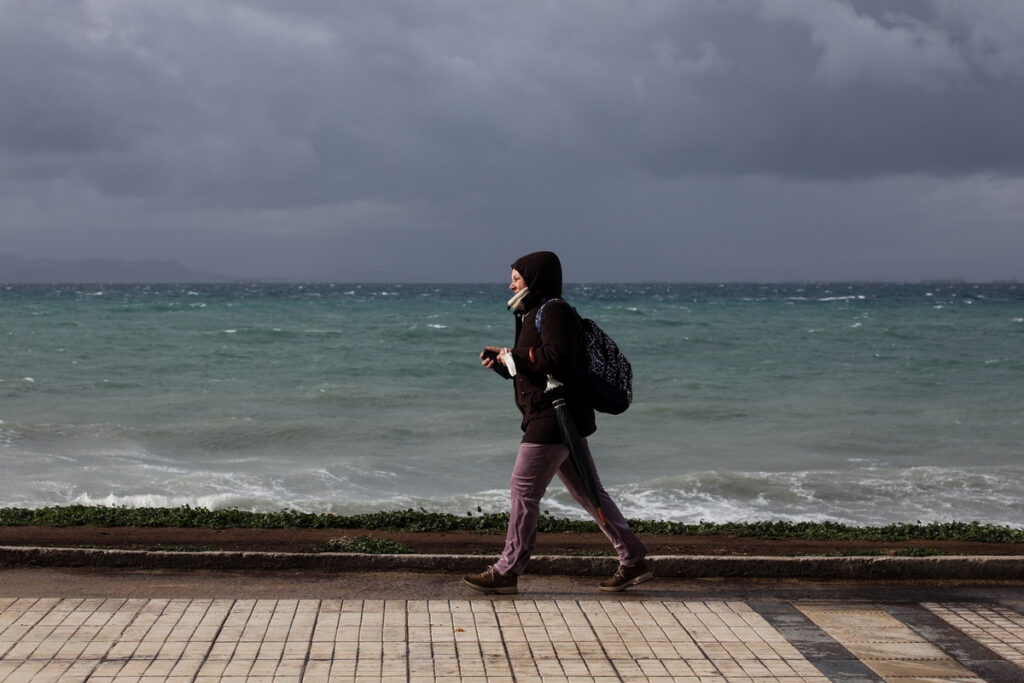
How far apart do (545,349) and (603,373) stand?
1.30ft

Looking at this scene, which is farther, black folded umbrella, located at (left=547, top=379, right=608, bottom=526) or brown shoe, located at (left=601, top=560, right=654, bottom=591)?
brown shoe, located at (left=601, top=560, right=654, bottom=591)

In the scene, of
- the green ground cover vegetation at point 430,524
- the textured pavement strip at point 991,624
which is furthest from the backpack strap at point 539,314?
the green ground cover vegetation at point 430,524

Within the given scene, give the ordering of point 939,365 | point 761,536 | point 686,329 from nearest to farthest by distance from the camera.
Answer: point 761,536
point 939,365
point 686,329

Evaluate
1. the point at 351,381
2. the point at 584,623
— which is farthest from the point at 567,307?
the point at 351,381

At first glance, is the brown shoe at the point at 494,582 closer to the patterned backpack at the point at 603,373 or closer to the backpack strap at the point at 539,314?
the patterned backpack at the point at 603,373

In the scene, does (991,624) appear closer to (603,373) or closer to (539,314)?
(603,373)

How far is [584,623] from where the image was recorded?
17.8ft

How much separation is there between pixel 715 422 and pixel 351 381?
32.0ft

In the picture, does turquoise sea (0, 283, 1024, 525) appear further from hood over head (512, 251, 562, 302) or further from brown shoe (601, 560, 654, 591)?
hood over head (512, 251, 562, 302)

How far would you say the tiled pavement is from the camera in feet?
15.4

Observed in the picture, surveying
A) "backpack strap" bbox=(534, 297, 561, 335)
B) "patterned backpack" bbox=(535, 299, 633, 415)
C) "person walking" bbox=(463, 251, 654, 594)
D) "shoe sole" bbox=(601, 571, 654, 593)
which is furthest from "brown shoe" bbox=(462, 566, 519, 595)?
"backpack strap" bbox=(534, 297, 561, 335)

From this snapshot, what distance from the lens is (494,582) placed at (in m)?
5.88

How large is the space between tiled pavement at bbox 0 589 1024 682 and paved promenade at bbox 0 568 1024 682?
0.01m

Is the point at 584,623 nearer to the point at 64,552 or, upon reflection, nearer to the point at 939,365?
the point at 64,552
